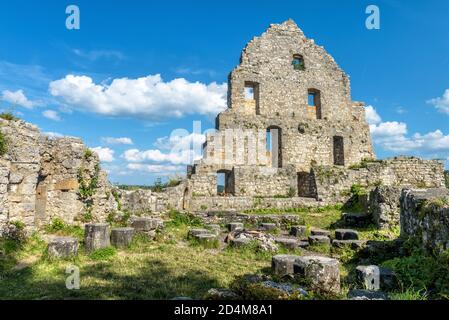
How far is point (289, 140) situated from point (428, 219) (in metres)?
17.2

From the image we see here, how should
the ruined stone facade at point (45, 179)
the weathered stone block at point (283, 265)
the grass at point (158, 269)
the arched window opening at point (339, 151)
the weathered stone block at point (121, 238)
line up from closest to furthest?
1. the grass at point (158, 269)
2. the weathered stone block at point (283, 265)
3. the ruined stone facade at point (45, 179)
4. the weathered stone block at point (121, 238)
5. the arched window opening at point (339, 151)

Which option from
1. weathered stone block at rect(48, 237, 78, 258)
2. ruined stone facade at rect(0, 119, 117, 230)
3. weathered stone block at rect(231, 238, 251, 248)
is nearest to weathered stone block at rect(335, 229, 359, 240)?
weathered stone block at rect(231, 238, 251, 248)

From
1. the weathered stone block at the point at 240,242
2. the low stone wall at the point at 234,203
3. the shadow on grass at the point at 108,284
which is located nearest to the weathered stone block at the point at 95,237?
the shadow on grass at the point at 108,284

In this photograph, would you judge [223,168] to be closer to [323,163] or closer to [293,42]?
[323,163]

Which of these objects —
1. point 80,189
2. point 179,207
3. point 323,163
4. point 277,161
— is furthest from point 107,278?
point 323,163

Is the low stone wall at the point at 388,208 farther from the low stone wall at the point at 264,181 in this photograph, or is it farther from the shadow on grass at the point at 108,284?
the shadow on grass at the point at 108,284

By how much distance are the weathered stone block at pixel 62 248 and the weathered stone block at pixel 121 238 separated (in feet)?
4.59

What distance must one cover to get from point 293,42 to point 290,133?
6948 mm

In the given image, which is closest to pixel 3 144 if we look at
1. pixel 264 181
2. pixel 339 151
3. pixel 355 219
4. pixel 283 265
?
pixel 283 265

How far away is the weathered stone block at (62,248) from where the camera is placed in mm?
8391

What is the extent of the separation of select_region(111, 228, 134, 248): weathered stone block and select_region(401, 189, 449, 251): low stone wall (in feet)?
24.1

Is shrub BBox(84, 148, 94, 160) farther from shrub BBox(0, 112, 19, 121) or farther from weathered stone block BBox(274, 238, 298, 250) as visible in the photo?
weathered stone block BBox(274, 238, 298, 250)

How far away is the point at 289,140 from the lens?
23750mm

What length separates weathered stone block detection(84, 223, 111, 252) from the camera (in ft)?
30.6
